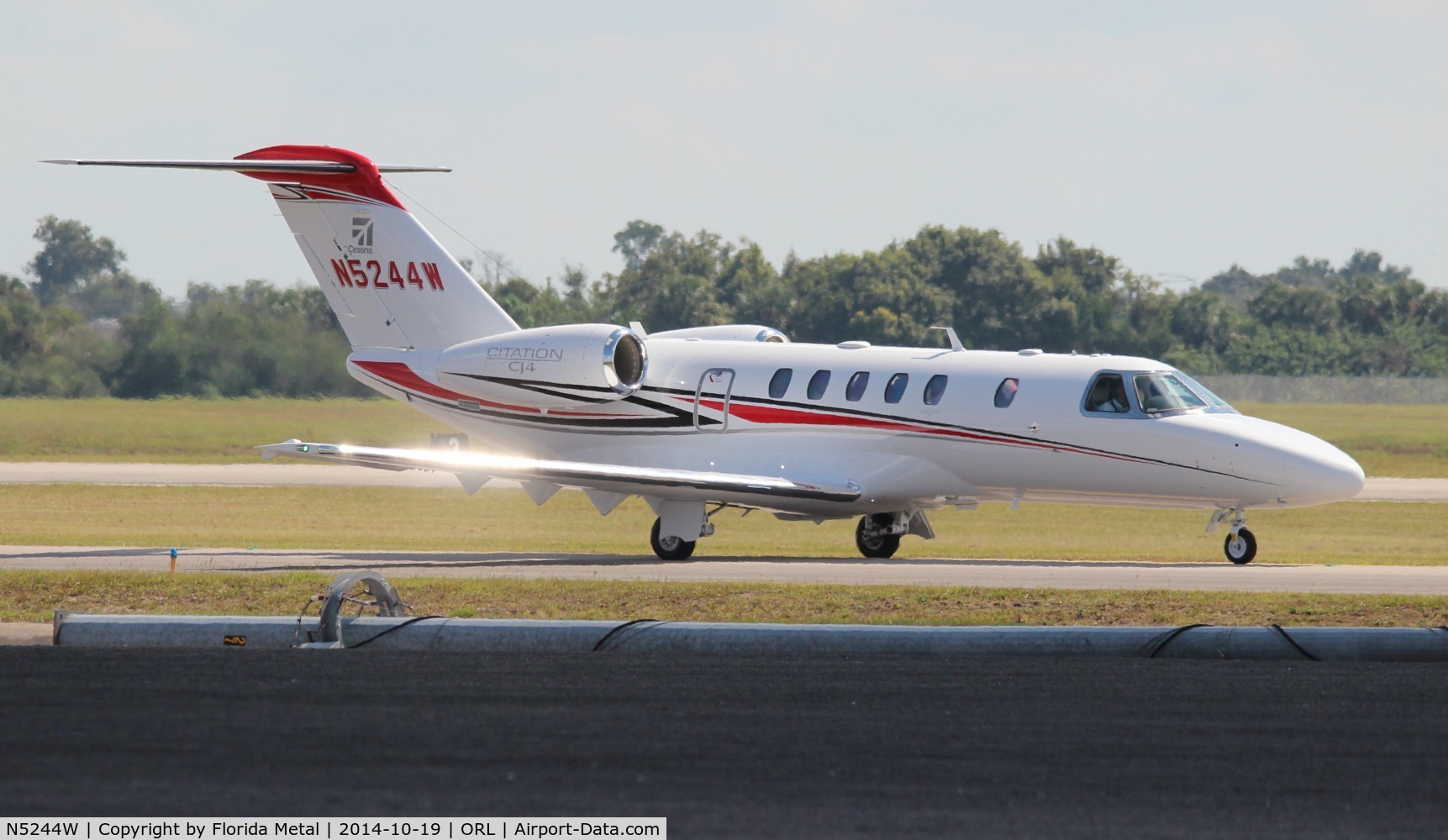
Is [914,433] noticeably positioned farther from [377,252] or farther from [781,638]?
[781,638]

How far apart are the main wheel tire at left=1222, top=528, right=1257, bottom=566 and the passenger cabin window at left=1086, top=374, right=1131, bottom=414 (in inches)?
86.2

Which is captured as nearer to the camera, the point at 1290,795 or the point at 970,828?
the point at 970,828

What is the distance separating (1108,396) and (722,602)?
7357 millimetres

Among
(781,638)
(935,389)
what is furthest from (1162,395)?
(781,638)

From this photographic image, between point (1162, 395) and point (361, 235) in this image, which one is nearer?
point (1162, 395)

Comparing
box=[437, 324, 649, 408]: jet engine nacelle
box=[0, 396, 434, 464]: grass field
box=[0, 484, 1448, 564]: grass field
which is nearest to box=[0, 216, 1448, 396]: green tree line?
box=[0, 396, 434, 464]: grass field

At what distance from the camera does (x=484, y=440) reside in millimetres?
27547

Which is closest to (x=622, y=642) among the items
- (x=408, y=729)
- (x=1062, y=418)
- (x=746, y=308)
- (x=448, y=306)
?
(x=408, y=729)

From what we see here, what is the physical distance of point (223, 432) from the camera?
64.6 m

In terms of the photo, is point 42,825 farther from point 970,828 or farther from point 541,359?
point 541,359

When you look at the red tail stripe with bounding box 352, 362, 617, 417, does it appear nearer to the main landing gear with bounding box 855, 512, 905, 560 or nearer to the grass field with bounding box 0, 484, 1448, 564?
the grass field with bounding box 0, 484, 1448, 564

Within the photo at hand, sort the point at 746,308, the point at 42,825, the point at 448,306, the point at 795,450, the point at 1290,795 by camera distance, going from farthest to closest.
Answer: the point at 746,308
the point at 448,306
the point at 795,450
the point at 1290,795
the point at 42,825

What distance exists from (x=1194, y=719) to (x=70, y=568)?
47.0 feet

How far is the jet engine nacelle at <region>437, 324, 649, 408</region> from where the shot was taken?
2588 centimetres
